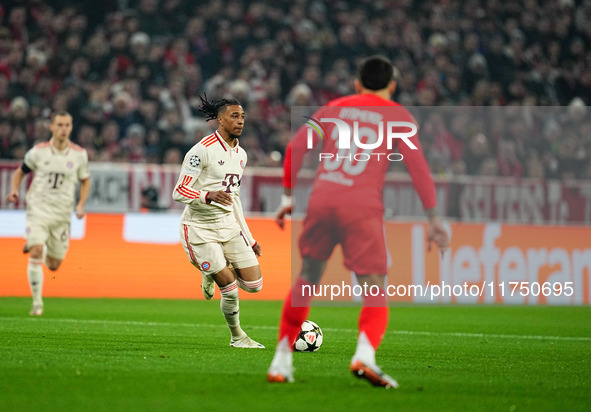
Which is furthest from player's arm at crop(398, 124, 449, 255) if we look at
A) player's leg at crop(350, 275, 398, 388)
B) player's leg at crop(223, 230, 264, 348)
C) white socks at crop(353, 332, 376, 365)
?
player's leg at crop(223, 230, 264, 348)

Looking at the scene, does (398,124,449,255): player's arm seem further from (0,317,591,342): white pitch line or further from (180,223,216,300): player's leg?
(0,317,591,342): white pitch line

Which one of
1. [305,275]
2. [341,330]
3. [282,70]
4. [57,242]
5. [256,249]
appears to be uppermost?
[282,70]

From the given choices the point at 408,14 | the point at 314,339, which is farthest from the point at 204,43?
the point at 314,339

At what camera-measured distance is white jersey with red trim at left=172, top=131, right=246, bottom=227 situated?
333 inches

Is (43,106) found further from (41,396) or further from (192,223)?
(41,396)

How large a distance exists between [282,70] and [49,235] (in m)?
8.66

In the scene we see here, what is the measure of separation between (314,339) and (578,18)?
1875 cm

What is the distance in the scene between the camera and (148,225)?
15.4 metres

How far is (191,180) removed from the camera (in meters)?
8.32

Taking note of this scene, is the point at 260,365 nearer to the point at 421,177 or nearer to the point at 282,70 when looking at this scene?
the point at 421,177

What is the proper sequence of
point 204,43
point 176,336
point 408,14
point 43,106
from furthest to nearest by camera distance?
1. point 408,14
2. point 204,43
3. point 43,106
4. point 176,336

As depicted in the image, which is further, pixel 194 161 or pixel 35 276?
pixel 35 276

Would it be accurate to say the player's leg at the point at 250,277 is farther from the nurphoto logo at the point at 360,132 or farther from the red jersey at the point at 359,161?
the nurphoto logo at the point at 360,132

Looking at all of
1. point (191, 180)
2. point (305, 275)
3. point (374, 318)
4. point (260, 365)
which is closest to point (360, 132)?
point (305, 275)
